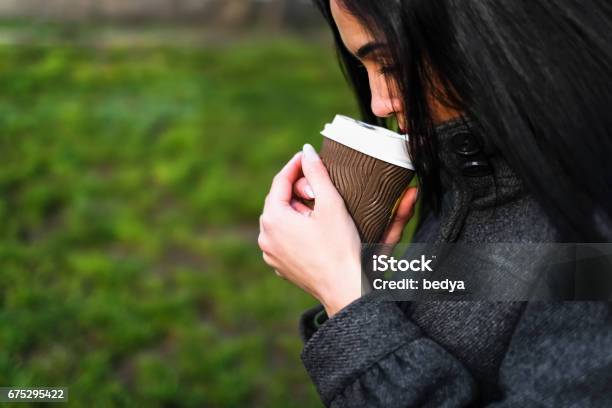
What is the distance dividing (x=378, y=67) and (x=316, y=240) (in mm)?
316

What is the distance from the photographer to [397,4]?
3.64 feet

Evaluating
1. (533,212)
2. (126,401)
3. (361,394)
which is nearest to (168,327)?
(126,401)

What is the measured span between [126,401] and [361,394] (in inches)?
57.8

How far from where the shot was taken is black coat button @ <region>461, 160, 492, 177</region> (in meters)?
1.15

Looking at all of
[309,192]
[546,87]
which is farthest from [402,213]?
[546,87]

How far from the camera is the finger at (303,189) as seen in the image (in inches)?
52.9

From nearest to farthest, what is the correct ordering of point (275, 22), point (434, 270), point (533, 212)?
point (533, 212)
point (434, 270)
point (275, 22)

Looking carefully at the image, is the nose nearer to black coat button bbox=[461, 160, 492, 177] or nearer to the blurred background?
black coat button bbox=[461, 160, 492, 177]

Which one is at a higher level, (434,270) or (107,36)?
(107,36)

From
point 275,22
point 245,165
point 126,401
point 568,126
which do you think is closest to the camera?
point 568,126

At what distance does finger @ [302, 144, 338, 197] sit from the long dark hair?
311mm

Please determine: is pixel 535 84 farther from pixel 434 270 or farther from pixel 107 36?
pixel 107 36

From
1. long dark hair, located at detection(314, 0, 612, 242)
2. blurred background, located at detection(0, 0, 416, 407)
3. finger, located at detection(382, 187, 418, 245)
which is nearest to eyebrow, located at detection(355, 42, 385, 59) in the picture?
long dark hair, located at detection(314, 0, 612, 242)

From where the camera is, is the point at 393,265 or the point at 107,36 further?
the point at 107,36
